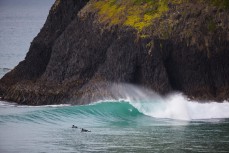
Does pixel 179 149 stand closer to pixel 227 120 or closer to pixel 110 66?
pixel 227 120

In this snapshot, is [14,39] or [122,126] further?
[14,39]

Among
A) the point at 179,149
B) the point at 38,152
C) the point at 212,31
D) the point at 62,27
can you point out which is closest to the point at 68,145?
the point at 38,152

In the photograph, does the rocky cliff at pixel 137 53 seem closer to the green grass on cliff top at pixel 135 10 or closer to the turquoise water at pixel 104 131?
the green grass on cliff top at pixel 135 10

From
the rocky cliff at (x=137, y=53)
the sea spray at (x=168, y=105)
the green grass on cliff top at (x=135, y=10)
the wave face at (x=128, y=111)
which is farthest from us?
the green grass on cliff top at (x=135, y=10)

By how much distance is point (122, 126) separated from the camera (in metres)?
69.2

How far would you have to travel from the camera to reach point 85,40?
81188 millimetres

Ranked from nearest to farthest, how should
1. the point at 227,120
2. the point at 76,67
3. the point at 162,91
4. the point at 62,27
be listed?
the point at 227,120
the point at 162,91
the point at 76,67
the point at 62,27

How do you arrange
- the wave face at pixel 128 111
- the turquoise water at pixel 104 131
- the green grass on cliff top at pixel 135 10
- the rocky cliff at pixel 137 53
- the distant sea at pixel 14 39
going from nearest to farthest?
1. the turquoise water at pixel 104 131
2. the wave face at pixel 128 111
3. the rocky cliff at pixel 137 53
4. the green grass on cliff top at pixel 135 10
5. the distant sea at pixel 14 39

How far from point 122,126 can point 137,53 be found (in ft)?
29.1

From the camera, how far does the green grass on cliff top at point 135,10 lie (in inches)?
3051

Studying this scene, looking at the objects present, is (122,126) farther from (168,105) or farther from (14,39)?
(14,39)

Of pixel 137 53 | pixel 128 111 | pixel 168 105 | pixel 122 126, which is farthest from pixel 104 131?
pixel 137 53

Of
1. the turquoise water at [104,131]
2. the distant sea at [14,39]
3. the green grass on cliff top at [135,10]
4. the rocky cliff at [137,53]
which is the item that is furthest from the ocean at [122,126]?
the distant sea at [14,39]

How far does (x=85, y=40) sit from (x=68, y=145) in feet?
71.4
